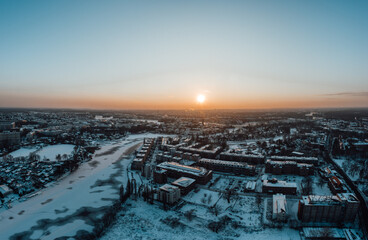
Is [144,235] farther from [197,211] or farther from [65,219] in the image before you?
[65,219]

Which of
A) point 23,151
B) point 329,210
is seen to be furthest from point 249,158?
point 23,151

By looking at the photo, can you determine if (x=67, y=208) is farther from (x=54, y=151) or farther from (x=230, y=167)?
(x=54, y=151)

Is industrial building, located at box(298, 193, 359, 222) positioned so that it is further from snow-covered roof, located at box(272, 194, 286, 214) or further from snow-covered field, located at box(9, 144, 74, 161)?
snow-covered field, located at box(9, 144, 74, 161)

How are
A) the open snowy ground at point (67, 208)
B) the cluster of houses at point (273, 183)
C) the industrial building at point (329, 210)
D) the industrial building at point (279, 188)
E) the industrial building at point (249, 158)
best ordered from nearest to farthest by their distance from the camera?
the open snowy ground at point (67, 208) < the industrial building at point (329, 210) < the cluster of houses at point (273, 183) < the industrial building at point (279, 188) < the industrial building at point (249, 158)

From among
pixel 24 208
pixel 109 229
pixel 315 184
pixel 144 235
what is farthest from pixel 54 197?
pixel 315 184

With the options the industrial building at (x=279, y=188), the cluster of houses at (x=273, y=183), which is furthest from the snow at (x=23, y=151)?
the industrial building at (x=279, y=188)

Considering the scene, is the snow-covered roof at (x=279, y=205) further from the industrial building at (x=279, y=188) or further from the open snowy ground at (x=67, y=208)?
the open snowy ground at (x=67, y=208)

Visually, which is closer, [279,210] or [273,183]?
[279,210]

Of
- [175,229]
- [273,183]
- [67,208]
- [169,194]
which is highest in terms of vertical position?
[169,194]
